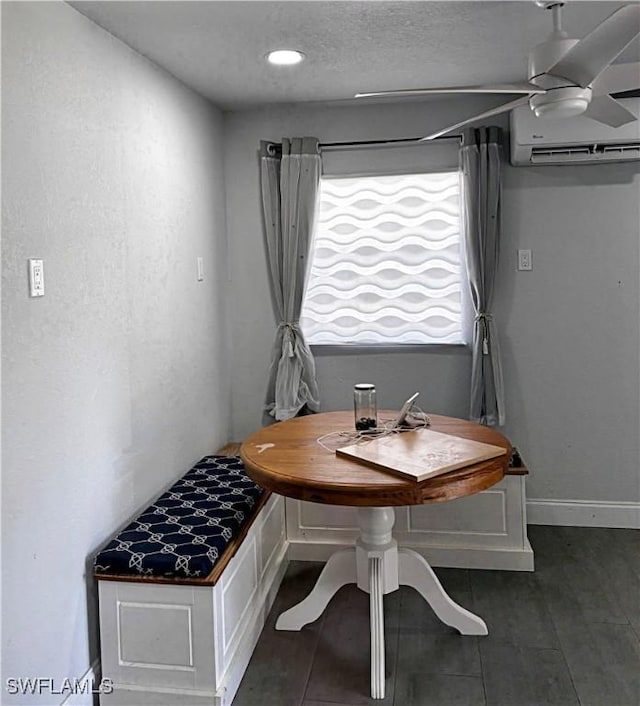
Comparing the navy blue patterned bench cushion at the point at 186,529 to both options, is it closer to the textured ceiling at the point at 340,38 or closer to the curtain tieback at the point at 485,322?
the curtain tieback at the point at 485,322

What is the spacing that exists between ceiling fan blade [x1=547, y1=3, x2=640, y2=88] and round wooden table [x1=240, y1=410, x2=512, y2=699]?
46.6 inches

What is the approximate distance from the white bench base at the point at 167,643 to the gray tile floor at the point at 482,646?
0.60ft

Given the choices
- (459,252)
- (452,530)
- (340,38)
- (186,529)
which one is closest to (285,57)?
(340,38)

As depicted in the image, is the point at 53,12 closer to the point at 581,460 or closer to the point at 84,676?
the point at 84,676

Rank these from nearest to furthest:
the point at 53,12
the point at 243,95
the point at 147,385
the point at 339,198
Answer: the point at 53,12 < the point at 147,385 < the point at 243,95 < the point at 339,198

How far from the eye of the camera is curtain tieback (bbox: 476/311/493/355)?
348 cm

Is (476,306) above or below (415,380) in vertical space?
above

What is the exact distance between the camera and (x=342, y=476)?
2.02 metres

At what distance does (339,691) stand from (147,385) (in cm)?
135

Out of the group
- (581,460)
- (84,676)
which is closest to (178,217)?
(84,676)

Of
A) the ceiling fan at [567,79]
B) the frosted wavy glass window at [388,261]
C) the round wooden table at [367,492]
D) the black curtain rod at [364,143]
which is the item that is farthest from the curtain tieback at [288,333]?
the ceiling fan at [567,79]

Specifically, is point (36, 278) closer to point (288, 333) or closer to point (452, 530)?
point (288, 333)

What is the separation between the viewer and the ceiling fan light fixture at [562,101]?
1.98m

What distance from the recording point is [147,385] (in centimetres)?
271
